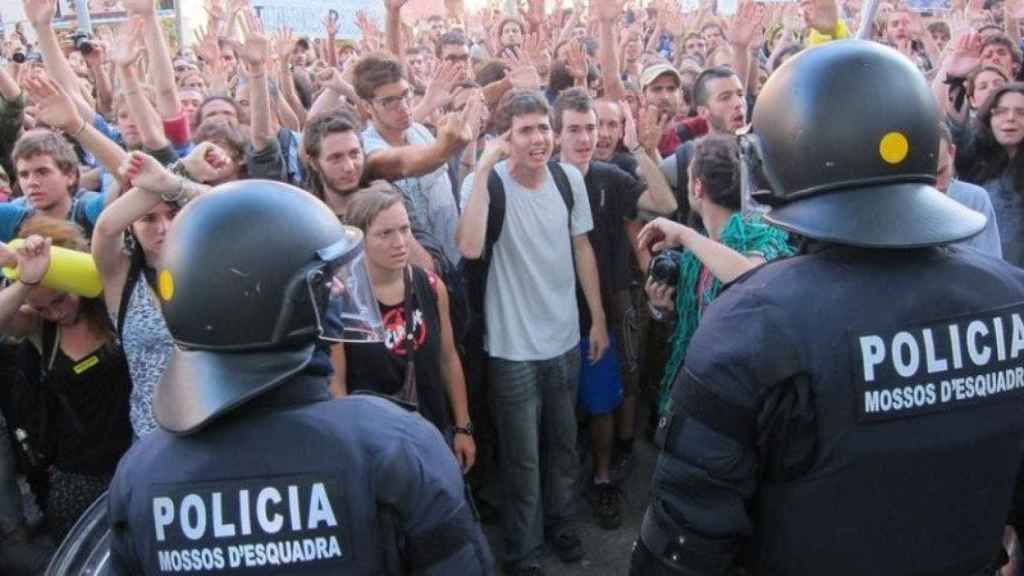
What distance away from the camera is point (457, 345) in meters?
3.81

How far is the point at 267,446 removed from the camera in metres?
1.56

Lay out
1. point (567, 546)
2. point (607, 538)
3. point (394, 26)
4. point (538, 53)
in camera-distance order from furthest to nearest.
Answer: point (538, 53) → point (394, 26) → point (607, 538) → point (567, 546)

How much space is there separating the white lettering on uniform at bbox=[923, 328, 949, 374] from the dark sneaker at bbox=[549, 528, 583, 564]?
2.69 metres

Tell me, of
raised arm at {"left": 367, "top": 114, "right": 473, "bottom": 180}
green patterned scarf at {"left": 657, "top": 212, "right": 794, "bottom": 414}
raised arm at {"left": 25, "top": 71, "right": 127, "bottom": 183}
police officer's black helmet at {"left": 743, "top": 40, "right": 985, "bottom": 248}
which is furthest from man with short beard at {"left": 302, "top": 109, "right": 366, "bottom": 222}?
police officer's black helmet at {"left": 743, "top": 40, "right": 985, "bottom": 248}

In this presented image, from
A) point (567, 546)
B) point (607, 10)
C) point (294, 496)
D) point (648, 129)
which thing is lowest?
point (567, 546)

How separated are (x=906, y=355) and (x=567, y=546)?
270cm

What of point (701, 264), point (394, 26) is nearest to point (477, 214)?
point (701, 264)

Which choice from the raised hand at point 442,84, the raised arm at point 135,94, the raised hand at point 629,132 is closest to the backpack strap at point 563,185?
the raised hand at point 629,132

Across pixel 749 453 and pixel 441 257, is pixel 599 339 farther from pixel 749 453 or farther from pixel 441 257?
pixel 749 453

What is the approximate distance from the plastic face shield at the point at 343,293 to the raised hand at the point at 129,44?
9.42 feet

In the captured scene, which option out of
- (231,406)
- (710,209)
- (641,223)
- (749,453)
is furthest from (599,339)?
(231,406)

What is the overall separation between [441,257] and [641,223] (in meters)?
1.24

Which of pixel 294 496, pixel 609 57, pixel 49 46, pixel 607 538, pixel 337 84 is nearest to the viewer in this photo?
pixel 294 496

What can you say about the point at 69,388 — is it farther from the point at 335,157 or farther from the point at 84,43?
the point at 84,43
